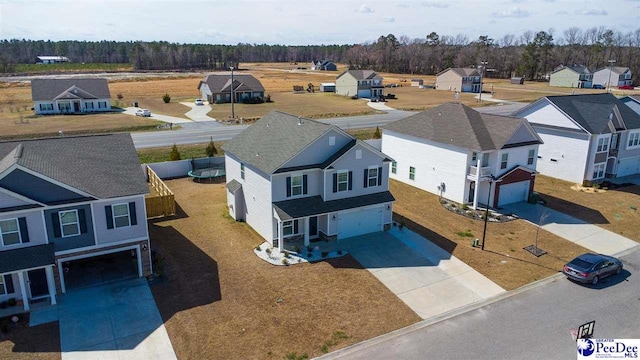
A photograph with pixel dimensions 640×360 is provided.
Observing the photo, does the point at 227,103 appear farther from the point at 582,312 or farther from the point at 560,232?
the point at 582,312

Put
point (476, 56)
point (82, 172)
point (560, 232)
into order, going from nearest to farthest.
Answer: point (82, 172) < point (560, 232) < point (476, 56)

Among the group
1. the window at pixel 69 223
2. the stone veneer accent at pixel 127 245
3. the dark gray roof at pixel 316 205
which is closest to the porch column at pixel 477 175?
the dark gray roof at pixel 316 205

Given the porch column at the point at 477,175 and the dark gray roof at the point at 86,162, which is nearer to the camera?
the dark gray roof at the point at 86,162

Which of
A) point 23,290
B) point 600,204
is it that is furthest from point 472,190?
point 23,290

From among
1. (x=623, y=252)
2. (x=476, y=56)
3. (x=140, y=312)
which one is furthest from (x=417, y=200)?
(x=476, y=56)

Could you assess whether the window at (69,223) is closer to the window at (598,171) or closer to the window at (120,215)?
the window at (120,215)

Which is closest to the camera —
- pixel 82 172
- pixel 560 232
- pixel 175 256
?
pixel 82 172
